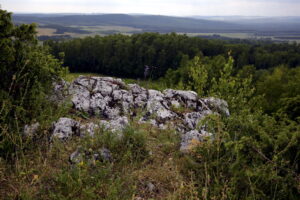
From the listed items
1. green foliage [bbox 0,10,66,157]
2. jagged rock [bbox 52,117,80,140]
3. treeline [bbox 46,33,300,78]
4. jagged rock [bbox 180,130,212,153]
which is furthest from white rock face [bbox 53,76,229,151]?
treeline [bbox 46,33,300,78]

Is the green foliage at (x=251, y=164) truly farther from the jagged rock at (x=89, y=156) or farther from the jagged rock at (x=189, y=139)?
the jagged rock at (x=89, y=156)

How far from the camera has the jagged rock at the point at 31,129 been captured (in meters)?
5.29

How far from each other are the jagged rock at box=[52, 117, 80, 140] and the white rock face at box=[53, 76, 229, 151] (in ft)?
3.10

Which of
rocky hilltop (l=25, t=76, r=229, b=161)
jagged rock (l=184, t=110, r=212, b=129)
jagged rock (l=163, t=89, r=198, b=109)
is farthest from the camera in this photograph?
jagged rock (l=163, t=89, r=198, b=109)

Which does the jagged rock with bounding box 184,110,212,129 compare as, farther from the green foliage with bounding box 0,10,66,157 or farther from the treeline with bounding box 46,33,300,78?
the treeline with bounding box 46,33,300,78

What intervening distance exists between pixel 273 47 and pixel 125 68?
5489cm

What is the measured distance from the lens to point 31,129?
17.9 ft

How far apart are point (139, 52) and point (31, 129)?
75914 mm

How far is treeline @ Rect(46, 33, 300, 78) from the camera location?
258 feet

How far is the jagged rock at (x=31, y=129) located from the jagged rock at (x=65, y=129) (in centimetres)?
37

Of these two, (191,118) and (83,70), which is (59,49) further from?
(191,118)

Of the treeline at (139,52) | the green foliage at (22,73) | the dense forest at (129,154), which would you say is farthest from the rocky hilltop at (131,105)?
the treeline at (139,52)

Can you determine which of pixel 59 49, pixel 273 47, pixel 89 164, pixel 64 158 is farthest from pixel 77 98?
pixel 273 47

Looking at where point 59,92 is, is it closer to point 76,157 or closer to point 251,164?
point 76,157
